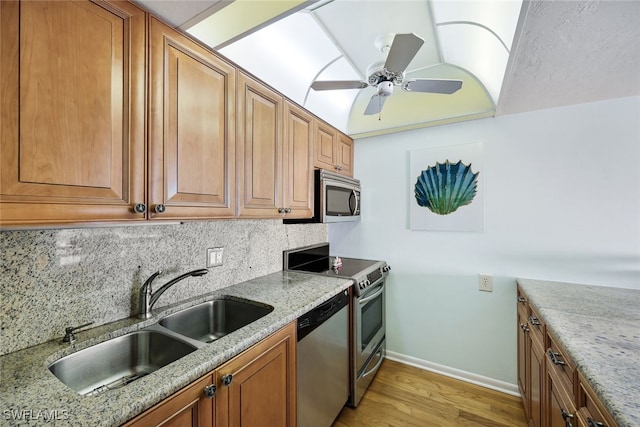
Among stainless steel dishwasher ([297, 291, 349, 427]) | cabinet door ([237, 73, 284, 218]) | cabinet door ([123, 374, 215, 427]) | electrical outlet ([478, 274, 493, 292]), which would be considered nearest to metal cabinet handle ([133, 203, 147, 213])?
cabinet door ([237, 73, 284, 218])

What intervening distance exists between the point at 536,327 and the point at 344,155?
75.7 inches

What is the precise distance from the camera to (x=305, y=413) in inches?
54.4

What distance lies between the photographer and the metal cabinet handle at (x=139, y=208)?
0.95 metres

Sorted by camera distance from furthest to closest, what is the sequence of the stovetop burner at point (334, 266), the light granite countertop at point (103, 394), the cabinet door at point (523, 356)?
the stovetop burner at point (334, 266)
the cabinet door at point (523, 356)
the light granite countertop at point (103, 394)

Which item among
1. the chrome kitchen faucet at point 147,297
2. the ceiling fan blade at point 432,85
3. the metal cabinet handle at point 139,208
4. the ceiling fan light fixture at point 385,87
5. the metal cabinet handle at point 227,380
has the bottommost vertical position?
the metal cabinet handle at point 227,380

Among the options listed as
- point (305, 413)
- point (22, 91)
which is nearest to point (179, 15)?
point (22, 91)

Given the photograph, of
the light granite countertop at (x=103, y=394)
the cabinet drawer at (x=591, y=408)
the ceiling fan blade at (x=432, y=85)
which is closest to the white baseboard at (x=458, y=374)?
the cabinet drawer at (x=591, y=408)

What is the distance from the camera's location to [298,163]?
186cm

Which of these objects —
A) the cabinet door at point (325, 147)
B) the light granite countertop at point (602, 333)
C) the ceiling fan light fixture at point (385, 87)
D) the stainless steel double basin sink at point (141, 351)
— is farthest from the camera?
the cabinet door at point (325, 147)

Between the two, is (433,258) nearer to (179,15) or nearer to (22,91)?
(179,15)

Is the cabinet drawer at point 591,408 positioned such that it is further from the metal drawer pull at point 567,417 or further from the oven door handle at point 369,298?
the oven door handle at point 369,298

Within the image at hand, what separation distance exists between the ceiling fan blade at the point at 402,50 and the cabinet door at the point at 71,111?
1.05m

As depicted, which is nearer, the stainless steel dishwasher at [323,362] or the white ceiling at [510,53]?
the white ceiling at [510,53]

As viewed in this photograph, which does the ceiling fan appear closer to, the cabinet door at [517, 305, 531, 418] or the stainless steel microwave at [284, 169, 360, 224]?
the stainless steel microwave at [284, 169, 360, 224]
